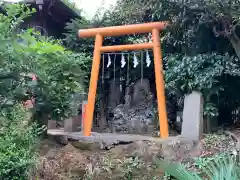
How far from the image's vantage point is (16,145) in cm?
496

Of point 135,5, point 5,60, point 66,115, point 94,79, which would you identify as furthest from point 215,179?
point 135,5

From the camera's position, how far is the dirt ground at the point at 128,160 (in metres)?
6.26

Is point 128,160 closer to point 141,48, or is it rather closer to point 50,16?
point 141,48

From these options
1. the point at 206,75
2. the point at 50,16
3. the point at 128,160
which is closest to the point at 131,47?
the point at 206,75

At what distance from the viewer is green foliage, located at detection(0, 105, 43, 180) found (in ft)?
15.1

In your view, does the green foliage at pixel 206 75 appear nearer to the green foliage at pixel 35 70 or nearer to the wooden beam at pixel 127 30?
the wooden beam at pixel 127 30

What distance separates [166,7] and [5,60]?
12.5 feet

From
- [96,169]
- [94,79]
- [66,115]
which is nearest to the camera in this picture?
→ [96,169]

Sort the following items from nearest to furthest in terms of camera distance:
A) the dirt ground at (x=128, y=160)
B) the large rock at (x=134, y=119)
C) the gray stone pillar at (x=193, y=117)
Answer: the dirt ground at (x=128, y=160) < the gray stone pillar at (x=193, y=117) < the large rock at (x=134, y=119)

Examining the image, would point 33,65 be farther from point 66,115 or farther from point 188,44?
point 188,44

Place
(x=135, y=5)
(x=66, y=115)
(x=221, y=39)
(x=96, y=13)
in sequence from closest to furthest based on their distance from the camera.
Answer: (x=66, y=115) → (x=221, y=39) → (x=135, y=5) → (x=96, y=13)

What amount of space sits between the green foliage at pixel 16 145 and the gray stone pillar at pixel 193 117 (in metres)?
3.18

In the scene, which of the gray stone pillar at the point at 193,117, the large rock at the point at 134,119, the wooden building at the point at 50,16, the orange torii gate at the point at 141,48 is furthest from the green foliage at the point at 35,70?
the wooden building at the point at 50,16

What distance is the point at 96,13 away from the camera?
10.7 meters
